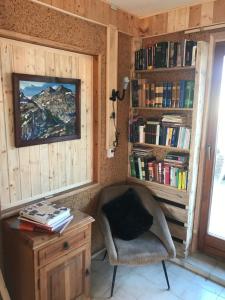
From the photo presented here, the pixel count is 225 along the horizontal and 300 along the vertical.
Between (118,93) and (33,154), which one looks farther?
(118,93)

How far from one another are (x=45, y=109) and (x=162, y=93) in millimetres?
1192

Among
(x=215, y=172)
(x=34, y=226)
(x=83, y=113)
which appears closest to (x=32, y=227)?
(x=34, y=226)

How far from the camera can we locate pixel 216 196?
2633mm

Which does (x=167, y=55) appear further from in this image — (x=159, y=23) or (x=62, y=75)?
(x=62, y=75)

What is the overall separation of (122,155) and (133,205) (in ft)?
1.91

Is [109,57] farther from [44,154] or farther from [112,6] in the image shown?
[44,154]

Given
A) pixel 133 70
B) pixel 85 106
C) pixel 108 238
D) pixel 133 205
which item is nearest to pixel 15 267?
pixel 108 238

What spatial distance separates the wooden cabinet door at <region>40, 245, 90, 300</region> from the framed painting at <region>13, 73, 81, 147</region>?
901 mm

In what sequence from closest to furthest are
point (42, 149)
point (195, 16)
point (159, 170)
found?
point (42, 149)
point (195, 16)
point (159, 170)

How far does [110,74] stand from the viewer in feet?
8.22

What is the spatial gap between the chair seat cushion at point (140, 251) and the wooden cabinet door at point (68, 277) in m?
0.27

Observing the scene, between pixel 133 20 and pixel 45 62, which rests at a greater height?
pixel 133 20

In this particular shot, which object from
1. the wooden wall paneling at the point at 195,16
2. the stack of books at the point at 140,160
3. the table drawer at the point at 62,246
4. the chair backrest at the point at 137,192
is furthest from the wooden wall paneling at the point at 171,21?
the table drawer at the point at 62,246

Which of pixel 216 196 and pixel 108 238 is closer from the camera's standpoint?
pixel 108 238
